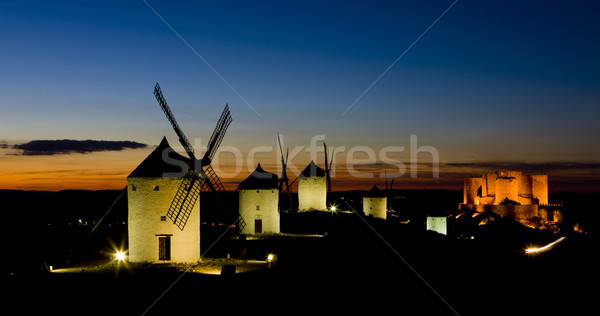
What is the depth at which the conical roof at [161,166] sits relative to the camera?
18.1 meters

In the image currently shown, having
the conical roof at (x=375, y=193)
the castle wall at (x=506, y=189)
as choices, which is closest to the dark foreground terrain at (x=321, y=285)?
the conical roof at (x=375, y=193)

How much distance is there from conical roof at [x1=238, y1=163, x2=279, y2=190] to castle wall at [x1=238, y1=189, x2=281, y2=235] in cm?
27

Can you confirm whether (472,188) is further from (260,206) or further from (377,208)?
(260,206)

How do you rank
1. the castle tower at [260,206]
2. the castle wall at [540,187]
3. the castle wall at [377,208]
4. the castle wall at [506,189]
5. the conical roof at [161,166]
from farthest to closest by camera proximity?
the castle wall at [540,187], the castle wall at [506,189], the castle wall at [377,208], the castle tower at [260,206], the conical roof at [161,166]

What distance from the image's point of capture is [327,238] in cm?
2666

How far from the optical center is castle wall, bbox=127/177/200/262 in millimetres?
18000

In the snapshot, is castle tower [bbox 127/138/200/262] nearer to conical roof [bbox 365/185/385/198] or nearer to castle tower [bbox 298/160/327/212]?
castle tower [bbox 298/160/327/212]

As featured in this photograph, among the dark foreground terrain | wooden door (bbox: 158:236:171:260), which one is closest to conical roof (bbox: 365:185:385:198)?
the dark foreground terrain

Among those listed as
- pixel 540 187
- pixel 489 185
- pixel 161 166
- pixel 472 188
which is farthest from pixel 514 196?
pixel 161 166

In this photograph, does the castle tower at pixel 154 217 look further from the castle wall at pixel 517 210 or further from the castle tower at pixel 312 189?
the castle wall at pixel 517 210

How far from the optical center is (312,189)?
1500 inches

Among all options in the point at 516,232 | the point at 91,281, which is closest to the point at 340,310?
the point at 91,281

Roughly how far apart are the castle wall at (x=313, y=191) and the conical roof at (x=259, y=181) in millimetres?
7581

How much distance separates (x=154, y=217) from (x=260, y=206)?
38.9 ft
